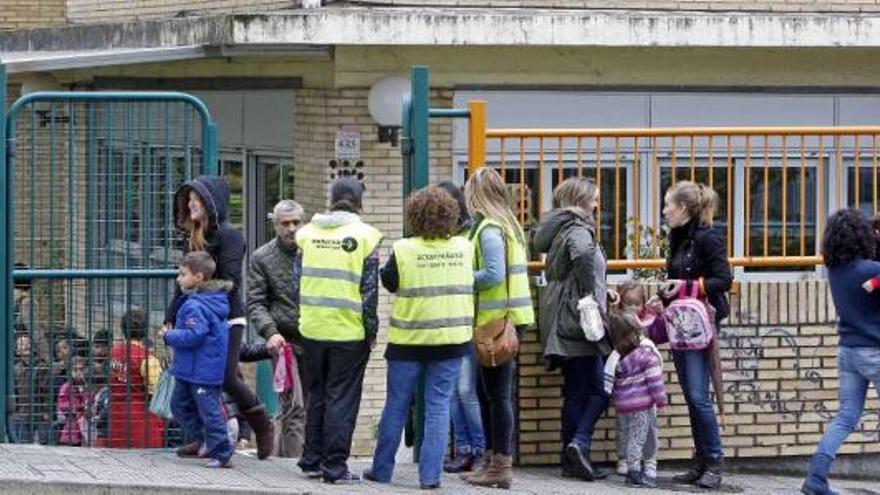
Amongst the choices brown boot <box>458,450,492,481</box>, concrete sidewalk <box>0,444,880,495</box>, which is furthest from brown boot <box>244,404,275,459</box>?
brown boot <box>458,450,492,481</box>

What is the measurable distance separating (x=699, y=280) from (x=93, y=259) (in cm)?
333

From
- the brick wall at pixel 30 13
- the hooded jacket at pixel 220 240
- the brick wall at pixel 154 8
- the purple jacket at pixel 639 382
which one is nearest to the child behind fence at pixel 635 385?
the purple jacket at pixel 639 382

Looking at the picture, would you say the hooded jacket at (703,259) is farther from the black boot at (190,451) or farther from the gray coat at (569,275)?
the black boot at (190,451)

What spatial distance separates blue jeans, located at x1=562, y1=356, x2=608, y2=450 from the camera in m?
11.4

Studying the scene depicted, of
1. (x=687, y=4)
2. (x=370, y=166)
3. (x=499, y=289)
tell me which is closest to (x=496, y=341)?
(x=499, y=289)

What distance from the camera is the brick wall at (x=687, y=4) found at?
1557 cm

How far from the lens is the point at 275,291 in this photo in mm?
11094

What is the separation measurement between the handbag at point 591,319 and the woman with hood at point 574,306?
0.21 ft

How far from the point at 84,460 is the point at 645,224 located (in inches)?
150

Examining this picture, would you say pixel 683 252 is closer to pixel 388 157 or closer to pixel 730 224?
pixel 730 224

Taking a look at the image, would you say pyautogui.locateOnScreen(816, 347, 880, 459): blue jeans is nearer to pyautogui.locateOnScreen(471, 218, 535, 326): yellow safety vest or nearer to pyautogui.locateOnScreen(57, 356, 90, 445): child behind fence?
pyautogui.locateOnScreen(471, 218, 535, 326): yellow safety vest

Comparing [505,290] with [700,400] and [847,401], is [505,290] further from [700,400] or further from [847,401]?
[847,401]

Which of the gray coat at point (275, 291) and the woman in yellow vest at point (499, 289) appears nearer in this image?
the woman in yellow vest at point (499, 289)

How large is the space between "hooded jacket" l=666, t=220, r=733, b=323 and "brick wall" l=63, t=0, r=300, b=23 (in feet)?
16.4
